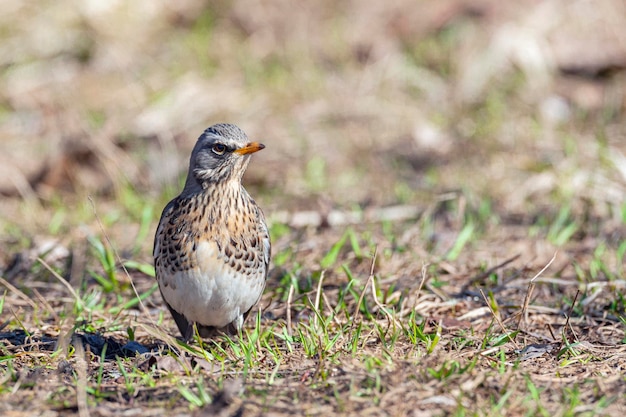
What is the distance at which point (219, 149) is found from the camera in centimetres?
550

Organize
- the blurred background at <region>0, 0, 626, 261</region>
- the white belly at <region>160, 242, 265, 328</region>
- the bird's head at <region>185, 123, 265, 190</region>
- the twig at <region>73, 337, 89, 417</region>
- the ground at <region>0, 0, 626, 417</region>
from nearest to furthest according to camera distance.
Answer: the twig at <region>73, 337, 89, 417</region>
the ground at <region>0, 0, 626, 417</region>
the white belly at <region>160, 242, 265, 328</region>
the bird's head at <region>185, 123, 265, 190</region>
the blurred background at <region>0, 0, 626, 261</region>

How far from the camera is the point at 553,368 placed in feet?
15.8

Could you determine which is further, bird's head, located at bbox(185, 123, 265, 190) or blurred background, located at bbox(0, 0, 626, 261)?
blurred background, located at bbox(0, 0, 626, 261)

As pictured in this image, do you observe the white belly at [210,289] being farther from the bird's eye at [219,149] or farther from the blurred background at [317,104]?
the blurred background at [317,104]

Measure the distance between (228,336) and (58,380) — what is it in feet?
4.63

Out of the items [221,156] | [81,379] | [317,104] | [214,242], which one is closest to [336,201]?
[317,104]

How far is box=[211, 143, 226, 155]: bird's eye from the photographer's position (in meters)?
5.50

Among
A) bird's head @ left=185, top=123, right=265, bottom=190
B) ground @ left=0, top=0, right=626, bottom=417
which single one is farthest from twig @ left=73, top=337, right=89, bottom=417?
bird's head @ left=185, top=123, right=265, bottom=190

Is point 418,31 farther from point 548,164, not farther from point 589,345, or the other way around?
point 589,345

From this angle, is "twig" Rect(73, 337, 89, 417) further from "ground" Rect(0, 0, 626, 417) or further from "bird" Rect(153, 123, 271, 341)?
"bird" Rect(153, 123, 271, 341)

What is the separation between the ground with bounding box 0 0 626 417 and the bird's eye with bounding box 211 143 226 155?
3.07ft

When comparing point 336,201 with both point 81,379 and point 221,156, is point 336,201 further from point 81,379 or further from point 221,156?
point 81,379

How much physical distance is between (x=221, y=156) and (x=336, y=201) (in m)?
3.22

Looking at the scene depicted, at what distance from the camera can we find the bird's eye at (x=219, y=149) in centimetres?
550
